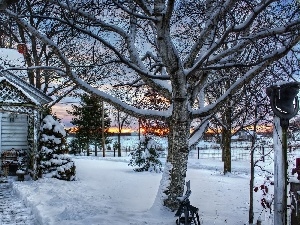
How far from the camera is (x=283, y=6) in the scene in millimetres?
7695

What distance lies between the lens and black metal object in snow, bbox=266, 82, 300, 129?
16.6 feet

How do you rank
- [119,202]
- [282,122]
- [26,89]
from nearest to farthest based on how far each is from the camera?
[282,122]
[119,202]
[26,89]

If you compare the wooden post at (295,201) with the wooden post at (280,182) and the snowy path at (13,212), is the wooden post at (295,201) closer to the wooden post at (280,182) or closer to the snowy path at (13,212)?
the wooden post at (280,182)

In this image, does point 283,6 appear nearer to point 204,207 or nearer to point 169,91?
point 169,91

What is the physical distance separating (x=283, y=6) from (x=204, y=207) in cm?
556

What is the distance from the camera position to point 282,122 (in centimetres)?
506

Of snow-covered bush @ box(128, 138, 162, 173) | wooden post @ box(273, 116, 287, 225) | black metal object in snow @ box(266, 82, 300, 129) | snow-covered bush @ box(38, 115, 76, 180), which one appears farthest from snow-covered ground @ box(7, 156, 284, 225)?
snow-covered bush @ box(128, 138, 162, 173)

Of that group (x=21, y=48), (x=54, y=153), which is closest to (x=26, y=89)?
(x=54, y=153)

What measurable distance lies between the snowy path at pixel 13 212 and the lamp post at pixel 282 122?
18.9ft

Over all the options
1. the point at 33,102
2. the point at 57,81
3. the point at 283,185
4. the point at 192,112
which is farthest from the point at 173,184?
the point at 57,81

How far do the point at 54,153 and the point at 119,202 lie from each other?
24.8 ft

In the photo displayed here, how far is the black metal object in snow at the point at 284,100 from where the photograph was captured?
16.6 ft

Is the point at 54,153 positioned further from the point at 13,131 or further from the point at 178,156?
the point at 178,156

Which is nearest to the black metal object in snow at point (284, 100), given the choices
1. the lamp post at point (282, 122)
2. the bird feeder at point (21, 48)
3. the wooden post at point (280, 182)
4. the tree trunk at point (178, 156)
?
the lamp post at point (282, 122)
